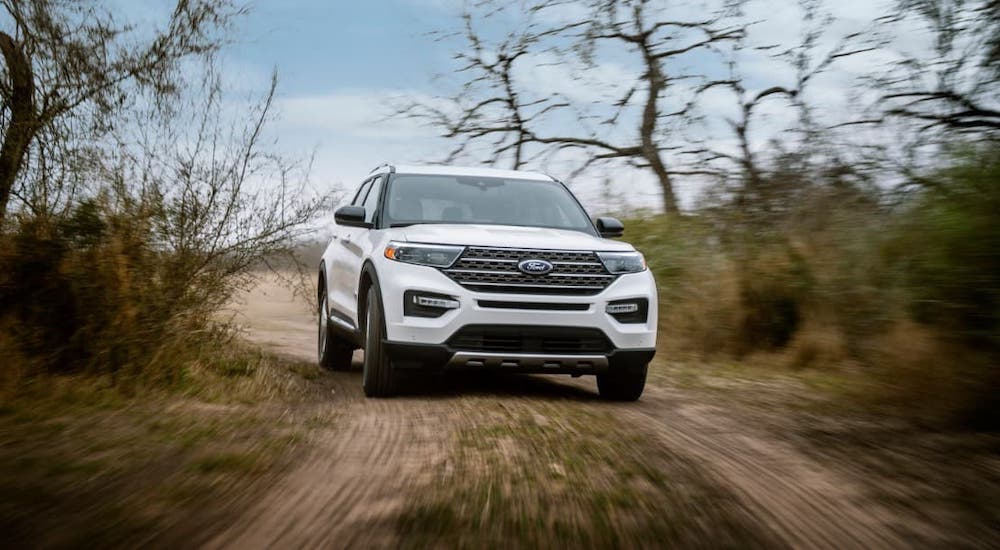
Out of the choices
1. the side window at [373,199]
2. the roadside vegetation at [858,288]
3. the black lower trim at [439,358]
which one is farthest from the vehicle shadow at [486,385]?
the roadside vegetation at [858,288]

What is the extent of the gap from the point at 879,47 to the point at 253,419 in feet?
27.3

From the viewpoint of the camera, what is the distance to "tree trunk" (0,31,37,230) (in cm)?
757

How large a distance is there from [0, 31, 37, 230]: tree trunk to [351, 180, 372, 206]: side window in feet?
10.2

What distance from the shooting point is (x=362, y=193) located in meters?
10.2

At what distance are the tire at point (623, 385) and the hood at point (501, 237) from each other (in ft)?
3.11

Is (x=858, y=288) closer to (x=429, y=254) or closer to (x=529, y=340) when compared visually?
(x=529, y=340)

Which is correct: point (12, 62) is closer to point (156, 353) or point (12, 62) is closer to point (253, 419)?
point (156, 353)

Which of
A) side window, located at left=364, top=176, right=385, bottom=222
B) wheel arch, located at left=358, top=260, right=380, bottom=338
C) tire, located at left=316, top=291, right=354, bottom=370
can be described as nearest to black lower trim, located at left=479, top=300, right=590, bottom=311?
wheel arch, located at left=358, top=260, right=380, bottom=338

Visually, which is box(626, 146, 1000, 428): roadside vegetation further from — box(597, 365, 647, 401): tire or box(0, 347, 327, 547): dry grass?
box(0, 347, 327, 547): dry grass

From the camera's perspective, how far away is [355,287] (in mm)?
8297

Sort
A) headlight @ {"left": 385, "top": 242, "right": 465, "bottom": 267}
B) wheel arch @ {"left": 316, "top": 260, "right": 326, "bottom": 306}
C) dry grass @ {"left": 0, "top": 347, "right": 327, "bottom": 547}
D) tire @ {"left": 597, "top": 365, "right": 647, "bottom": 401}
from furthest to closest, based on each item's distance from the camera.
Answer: wheel arch @ {"left": 316, "top": 260, "right": 326, "bottom": 306} < tire @ {"left": 597, "top": 365, "right": 647, "bottom": 401} < headlight @ {"left": 385, "top": 242, "right": 465, "bottom": 267} < dry grass @ {"left": 0, "top": 347, "right": 327, "bottom": 547}

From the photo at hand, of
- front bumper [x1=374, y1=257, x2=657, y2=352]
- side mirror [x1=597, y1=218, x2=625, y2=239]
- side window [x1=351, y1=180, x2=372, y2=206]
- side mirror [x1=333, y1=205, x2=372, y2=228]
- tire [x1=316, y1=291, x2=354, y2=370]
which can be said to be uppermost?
side window [x1=351, y1=180, x2=372, y2=206]

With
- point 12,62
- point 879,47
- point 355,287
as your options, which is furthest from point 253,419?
point 879,47

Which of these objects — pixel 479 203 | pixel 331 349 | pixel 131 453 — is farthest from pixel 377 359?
pixel 331 349
